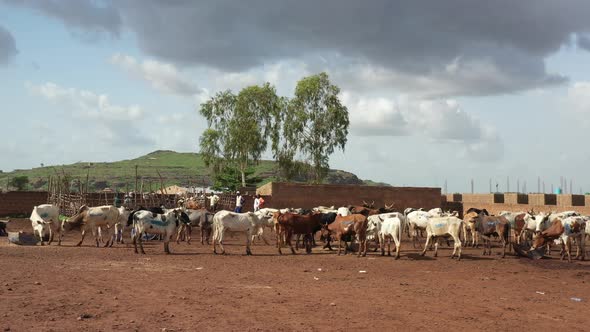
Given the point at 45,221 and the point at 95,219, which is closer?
the point at 95,219

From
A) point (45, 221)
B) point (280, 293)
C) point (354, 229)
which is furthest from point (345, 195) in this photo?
point (280, 293)

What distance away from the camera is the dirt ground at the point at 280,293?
9742mm

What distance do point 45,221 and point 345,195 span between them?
76.7 ft

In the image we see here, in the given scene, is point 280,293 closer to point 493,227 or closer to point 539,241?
point 493,227

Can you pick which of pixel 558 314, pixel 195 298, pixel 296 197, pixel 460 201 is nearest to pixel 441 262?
pixel 558 314

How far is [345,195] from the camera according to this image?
4188 cm

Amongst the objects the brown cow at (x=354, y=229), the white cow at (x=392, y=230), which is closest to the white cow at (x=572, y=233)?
the white cow at (x=392, y=230)

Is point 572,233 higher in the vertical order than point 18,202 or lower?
lower

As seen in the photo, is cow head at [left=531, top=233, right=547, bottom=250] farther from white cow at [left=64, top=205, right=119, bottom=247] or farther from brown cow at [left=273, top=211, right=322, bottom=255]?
white cow at [left=64, top=205, right=119, bottom=247]

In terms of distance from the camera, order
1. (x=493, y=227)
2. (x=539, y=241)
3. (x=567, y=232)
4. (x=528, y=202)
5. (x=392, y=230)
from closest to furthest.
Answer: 1. (x=392, y=230)
2. (x=567, y=232)
3. (x=539, y=241)
4. (x=493, y=227)
5. (x=528, y=202)

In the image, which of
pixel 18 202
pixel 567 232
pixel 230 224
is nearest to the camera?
pixel 230 224

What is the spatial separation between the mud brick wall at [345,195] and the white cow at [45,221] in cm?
1880

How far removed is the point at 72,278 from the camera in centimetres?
1348

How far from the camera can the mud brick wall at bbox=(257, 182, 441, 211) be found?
4069cm
